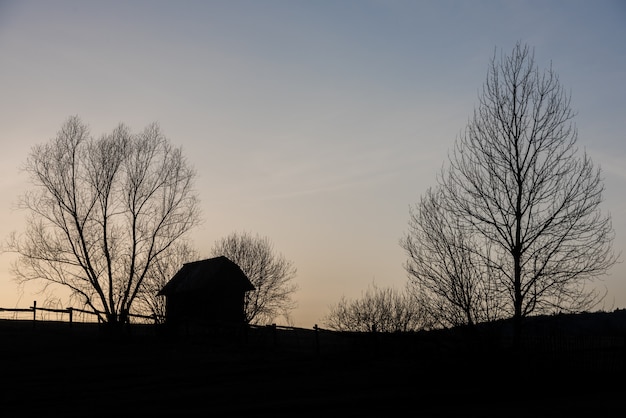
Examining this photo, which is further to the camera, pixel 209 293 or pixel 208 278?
pixel 208 278

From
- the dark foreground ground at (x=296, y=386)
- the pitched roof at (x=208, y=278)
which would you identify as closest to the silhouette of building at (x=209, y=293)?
the pitched roof at (x=208, y=278)

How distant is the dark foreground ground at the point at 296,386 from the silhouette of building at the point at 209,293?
55.1 ft

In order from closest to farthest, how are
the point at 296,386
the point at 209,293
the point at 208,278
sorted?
1. the point at 296,386
2. the point at 209,293
3. the point at 208,278

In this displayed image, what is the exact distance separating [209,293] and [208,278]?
3.56ft

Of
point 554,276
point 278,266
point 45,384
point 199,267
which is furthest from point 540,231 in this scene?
point 278,266

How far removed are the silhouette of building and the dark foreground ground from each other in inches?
662

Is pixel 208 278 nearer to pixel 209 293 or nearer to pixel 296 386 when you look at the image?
pixel 209 293

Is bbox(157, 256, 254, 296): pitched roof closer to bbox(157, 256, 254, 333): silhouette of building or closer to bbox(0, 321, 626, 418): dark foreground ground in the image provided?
bbox(157, 256, 254, 333): silhouette of building

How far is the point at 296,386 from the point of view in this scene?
70.3 ft

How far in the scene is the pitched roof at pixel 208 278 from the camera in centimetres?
4862

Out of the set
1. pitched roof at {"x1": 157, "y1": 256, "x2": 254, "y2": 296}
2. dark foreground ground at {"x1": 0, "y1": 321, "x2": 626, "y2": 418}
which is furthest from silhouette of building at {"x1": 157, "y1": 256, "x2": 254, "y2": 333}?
dark foreground ground at {"x1": 0, "y1": 321, "x2": 626, "y2": 418}

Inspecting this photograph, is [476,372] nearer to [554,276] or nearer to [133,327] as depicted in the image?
[554,276]

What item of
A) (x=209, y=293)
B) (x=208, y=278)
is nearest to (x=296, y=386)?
(x=209, y=293)

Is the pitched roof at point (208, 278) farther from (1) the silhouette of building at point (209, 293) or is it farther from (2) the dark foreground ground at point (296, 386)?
(2) the dark foreground ground at point (296, 386)
